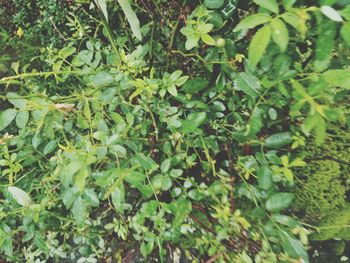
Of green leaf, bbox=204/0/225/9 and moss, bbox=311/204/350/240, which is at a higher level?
green leaf, bbox=204/0/225/9

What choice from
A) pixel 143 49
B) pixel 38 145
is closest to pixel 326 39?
pixel 143 49

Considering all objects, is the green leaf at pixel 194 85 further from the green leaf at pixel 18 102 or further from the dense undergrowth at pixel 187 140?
the green leaf at pixel 18 102

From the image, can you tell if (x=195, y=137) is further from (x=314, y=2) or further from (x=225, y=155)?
(x=314, y=2)

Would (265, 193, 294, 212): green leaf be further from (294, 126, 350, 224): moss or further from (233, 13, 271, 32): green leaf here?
(233, 13, 271, 32): green leaf

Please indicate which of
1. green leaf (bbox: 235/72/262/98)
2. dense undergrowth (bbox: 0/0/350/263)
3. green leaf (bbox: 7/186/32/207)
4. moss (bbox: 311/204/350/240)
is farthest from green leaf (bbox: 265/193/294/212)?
green leaf (bbox: 7/186/32/207)

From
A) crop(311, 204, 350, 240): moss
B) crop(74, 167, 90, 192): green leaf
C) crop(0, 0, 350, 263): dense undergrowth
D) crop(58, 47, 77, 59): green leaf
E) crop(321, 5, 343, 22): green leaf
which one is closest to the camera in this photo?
crop(321, 5, 343, 22): green leaf

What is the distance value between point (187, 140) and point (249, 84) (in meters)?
0.26

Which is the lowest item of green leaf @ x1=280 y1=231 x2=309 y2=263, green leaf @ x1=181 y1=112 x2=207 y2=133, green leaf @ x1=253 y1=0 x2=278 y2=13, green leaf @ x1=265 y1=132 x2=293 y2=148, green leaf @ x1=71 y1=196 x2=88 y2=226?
green leaf @ x1=280 y1=231 x2=309 y2=263

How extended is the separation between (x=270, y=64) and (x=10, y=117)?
2.26 feet

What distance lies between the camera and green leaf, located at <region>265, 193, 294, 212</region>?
100 centimetres

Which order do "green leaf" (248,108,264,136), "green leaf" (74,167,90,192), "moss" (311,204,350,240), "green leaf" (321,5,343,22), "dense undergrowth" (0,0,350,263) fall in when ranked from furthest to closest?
"moss" (311,204,350,240) < "green leaf" (248,108,264,136) < "dense undergrowth" (0,0,350,263) < "green leaf" (74,167,90,192) < "green leaf" (321,5,343,22)

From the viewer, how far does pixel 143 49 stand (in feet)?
3.74

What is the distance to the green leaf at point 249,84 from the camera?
977 mm

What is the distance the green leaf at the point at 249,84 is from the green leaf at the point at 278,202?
28 centimetres
